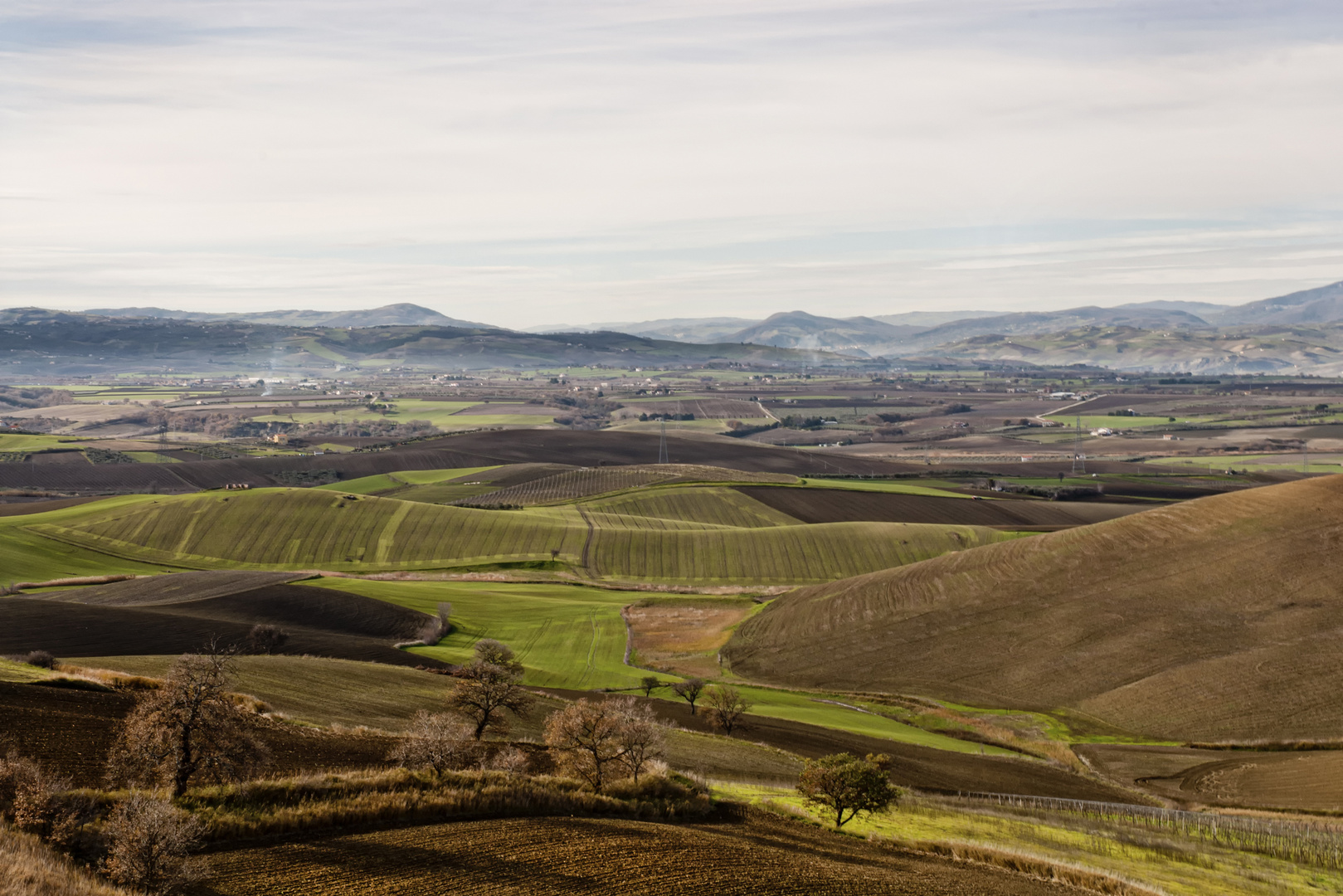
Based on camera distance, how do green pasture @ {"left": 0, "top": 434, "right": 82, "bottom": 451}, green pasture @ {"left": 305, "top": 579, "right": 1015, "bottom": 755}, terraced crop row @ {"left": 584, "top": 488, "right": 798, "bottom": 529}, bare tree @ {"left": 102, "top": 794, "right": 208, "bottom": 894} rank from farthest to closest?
green pasture @ {"left": 0, "top": 434, "right": 82, "bottom": 451}
terraced crop row @ {"left": 584, "top": 488, "right": 798, "bottom": 529}
green pasture @ {"left": 305, "top": 579, "right": 1015, "bottom": 755}
bare tree @ {"left": 102, "top": 794, "right": 208, "bottom": 894}

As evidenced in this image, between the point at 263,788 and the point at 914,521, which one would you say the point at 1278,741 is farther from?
the point at 914,521

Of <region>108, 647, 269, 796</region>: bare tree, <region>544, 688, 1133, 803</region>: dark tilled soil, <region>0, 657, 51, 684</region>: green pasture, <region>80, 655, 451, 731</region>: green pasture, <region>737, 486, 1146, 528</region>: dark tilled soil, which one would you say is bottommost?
<region>544, 688, 1133, 803</region>: dark tilled soil

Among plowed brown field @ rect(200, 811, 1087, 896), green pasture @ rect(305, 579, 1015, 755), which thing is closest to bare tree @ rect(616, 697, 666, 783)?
plowed brown field @ rect(200, 811, 1087, 896)

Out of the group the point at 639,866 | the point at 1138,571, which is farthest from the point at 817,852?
the point at 1138,571

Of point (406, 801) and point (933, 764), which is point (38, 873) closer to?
point (406, 801)

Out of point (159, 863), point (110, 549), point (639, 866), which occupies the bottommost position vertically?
point (110, 549)

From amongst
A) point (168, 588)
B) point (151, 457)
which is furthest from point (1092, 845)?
point (151, 457)

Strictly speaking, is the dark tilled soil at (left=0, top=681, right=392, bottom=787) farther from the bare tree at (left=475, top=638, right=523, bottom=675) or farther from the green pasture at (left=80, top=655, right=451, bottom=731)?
the bare tree at (left=475, top=638, right=523, bottom=675)
